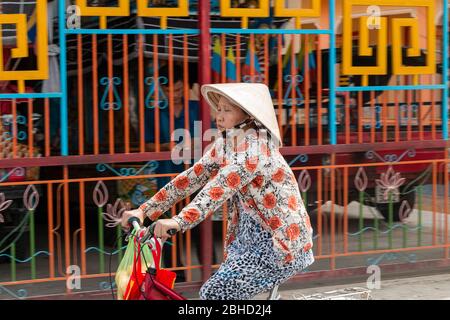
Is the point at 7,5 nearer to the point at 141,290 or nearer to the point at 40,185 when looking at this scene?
the point at 40,185

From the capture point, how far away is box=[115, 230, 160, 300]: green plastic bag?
11.1 ft

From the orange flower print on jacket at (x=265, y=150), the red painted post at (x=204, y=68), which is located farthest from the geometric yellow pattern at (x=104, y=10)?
the orange flower print on jacket at (x=265, y=150)

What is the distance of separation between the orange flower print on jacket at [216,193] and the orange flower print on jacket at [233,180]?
48 mm

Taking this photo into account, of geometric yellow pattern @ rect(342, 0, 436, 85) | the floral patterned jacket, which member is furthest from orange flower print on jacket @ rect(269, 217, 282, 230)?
geometric yellow pattern @ rect(342, 0, 436, 85)

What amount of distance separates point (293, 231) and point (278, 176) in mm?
260

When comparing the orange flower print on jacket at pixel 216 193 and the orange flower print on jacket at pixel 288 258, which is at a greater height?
the orange flower print on jacket at pixel 216 193

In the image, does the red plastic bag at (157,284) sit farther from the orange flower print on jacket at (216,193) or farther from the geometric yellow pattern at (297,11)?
the geometric yellow pattern at (297,11)

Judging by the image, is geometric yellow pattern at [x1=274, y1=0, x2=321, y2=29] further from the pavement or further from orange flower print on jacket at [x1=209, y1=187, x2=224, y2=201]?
orange flower print on jacket at [x1=209, y1=187, x2=224, y2=201]

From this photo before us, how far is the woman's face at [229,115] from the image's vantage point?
3.74 m

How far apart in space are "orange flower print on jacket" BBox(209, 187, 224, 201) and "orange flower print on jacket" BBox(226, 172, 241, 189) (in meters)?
0.05

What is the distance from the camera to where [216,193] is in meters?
3.51

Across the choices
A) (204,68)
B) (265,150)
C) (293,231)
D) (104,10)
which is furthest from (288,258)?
(104,10)

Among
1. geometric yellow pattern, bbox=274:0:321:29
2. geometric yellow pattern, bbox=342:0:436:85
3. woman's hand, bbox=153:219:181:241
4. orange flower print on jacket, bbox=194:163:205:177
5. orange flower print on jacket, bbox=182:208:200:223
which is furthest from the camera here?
geometric yellow pattern, bbox=342:0:436:85

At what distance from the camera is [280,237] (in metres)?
3.62
